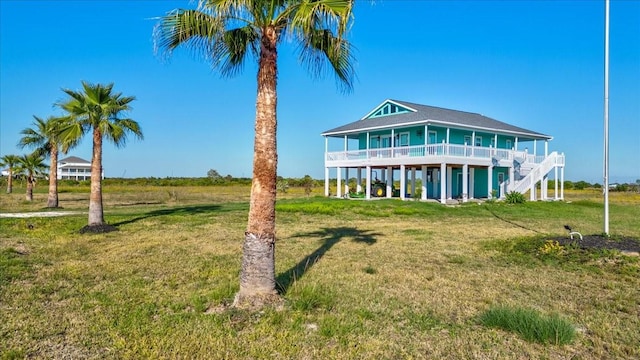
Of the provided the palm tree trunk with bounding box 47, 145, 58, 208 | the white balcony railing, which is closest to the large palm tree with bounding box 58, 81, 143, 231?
the palm tree trunk with bounding box 47, 145, 58, 208

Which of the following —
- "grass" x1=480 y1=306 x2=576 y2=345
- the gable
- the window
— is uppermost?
the gable

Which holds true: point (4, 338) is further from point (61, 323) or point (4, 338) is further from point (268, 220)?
point (268, 220)

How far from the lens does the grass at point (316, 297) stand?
477 cm

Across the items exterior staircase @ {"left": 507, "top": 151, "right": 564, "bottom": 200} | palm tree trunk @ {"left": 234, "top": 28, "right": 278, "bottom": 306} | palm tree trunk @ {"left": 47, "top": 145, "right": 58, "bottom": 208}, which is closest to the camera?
palm tree trunk @ {"left": 234, "top": 28, "right": 278, "bottom": 306}

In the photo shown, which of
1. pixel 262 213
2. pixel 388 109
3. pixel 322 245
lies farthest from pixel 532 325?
pixel 388 109

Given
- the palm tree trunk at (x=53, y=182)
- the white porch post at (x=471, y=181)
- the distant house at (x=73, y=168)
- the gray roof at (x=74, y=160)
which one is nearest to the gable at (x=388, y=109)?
the white porch post at (x=471, y=181)

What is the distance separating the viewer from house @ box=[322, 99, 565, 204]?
27078 millimetres

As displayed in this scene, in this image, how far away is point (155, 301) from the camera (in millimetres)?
6500

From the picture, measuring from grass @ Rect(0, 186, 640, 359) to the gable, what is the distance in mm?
18957

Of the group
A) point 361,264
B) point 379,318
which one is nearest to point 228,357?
point 379,318

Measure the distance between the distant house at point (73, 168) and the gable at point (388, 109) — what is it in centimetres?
9194

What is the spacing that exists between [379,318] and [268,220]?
1956mm

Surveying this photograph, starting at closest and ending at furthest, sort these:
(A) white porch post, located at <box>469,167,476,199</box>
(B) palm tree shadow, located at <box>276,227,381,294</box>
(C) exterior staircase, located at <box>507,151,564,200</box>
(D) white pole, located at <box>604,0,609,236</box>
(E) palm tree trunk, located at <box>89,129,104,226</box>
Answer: (B) palm tree shadow, located at <box>276,227,381,294</box> < (D) white pole, located at <box>604,0,609,236</box> < (E) palm tree trunk, located at <box>89,129,104,226</box> < (C) exterior staircase, located at <box>507,151,564,200</box> < (A) white porch post, located at <box>469,167,476,199</box>

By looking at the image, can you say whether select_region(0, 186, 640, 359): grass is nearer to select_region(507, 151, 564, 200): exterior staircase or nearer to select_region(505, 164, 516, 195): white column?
select_region(507, 151, 564, 200): exterior staircase
